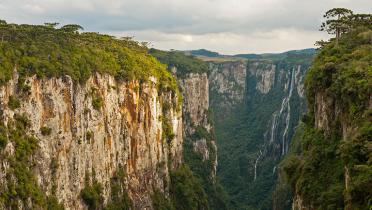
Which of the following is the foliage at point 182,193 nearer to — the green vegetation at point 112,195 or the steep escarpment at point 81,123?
the steep escarpment at point 81,123

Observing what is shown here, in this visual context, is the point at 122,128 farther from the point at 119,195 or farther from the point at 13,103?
the point at 13,103

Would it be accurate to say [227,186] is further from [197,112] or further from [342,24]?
[342,24]

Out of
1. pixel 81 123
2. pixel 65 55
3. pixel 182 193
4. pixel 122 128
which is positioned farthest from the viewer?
pixel 182 193

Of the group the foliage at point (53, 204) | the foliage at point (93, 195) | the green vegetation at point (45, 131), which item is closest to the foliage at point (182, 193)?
the foliage at point (93, 195)

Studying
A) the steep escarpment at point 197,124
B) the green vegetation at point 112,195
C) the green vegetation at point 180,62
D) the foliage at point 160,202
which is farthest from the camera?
the green vegetation at point 180,62

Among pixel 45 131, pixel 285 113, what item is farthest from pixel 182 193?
pixel 285 113

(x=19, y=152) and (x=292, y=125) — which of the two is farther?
(x=292, y=125)

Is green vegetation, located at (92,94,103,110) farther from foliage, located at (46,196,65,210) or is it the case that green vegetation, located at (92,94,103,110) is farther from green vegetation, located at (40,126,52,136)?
foliage, located at (46,196,65,210)

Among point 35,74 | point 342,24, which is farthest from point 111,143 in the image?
point 342,24
